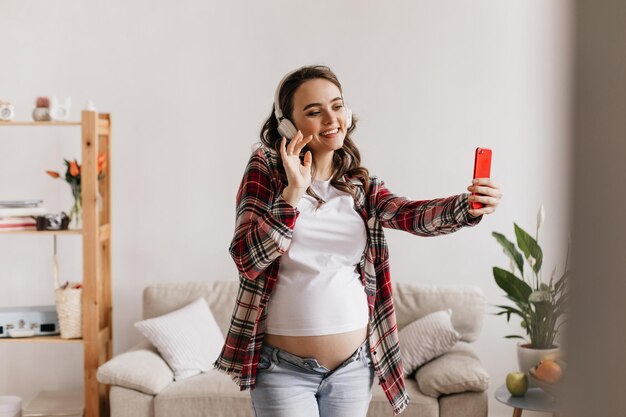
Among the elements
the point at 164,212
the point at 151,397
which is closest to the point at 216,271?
the point at 164,212

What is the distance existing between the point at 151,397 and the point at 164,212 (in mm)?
1088

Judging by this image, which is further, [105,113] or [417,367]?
[105,113]

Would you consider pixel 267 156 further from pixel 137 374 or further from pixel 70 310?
pixel 70 310

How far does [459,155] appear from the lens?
3.72m

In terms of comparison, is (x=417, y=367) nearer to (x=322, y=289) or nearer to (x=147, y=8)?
(x=322, y=289)

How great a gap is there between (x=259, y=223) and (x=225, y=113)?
2374mm

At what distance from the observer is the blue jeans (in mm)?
1561

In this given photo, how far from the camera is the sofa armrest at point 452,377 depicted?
114 inches

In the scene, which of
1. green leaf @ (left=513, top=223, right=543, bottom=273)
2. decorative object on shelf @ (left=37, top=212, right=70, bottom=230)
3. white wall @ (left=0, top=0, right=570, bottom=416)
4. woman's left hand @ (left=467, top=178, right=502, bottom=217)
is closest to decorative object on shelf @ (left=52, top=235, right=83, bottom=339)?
decorative object on shelf @ (left=37, top=212, right=70, bottom=230)

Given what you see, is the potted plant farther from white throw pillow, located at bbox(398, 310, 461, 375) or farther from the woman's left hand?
the woman's left hand

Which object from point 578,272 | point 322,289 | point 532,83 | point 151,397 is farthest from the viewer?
point 532,83

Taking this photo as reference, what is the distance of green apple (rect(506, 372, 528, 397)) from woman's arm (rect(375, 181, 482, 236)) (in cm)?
142

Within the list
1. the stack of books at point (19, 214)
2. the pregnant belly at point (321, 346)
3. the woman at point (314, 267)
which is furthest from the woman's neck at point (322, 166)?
the stack of books at point (19, 214)

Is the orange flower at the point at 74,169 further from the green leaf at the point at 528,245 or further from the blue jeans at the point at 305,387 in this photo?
the blue jeans at the point at 305,387
